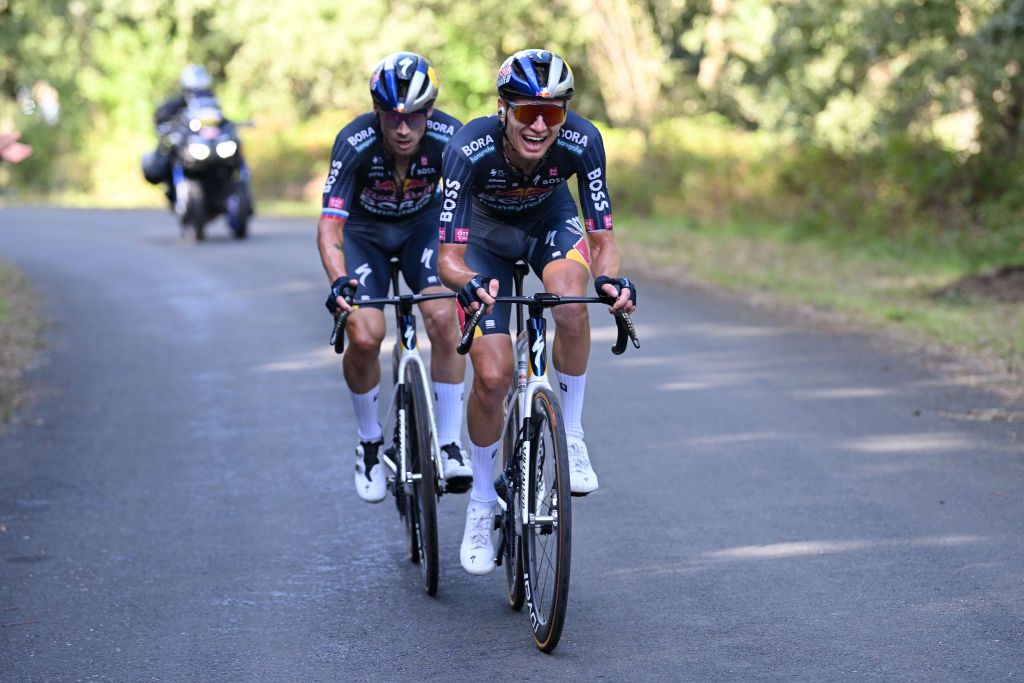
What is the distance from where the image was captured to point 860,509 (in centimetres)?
701

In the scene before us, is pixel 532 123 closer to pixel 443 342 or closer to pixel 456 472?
pixel 443 342

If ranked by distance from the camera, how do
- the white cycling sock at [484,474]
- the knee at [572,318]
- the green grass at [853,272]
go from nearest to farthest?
the knee at [572,318], the white cycling sock at [484,474], the green grass at [853,272]

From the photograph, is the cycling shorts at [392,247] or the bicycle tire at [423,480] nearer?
the bicycle tire at [423,480]

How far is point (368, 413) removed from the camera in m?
6.92

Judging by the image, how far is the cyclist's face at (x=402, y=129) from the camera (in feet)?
21.0

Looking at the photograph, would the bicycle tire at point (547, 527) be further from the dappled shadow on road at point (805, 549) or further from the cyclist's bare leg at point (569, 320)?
the dappled shadow on road at point (805, 549)

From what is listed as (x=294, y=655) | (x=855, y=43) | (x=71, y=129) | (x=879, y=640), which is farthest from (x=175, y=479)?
(x=71, y=129)

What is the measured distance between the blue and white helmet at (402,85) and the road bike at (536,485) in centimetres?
101

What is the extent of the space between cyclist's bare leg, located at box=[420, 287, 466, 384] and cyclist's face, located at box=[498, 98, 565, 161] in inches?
43.5

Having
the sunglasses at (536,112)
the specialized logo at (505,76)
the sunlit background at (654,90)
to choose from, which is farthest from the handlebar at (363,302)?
the sunlit background at (654,90)

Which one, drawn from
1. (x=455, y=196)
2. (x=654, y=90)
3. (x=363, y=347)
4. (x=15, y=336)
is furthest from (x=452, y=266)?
(x=654, y=90)

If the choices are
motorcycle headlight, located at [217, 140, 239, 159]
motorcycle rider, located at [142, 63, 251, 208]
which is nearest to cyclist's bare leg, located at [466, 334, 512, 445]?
motorcycle headlight, located at [217, 140, 239, 159]

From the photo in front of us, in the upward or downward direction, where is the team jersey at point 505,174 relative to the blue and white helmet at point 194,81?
downward

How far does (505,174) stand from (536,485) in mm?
1213
